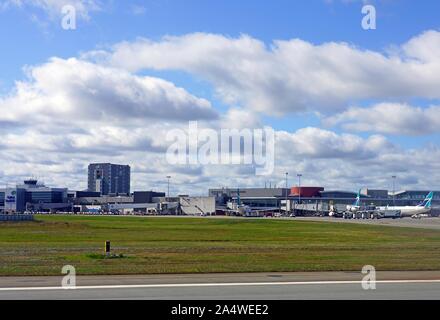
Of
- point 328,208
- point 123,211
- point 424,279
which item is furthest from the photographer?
point 123,211

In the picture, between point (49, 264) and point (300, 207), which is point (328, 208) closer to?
point (300, 207)

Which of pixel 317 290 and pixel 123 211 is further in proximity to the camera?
pixel 123 211

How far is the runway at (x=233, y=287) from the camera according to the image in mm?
17016

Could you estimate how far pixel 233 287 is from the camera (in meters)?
19.1

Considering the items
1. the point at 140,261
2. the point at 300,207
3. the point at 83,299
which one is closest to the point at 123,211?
the point at 300,207

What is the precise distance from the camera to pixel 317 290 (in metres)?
18.6

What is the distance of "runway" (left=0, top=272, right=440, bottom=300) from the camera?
17.0 m

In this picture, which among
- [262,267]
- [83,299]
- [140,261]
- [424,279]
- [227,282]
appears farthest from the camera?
[140,261]

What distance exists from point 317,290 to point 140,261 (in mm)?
12246

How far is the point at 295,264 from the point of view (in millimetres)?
27406
